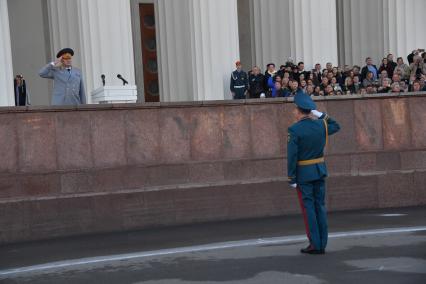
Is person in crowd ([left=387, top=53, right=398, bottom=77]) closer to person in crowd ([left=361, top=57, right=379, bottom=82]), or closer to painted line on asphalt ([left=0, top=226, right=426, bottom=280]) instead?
person in crowd ([left=361, top=57, right=379, bottom=82])

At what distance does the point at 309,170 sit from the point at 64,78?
14.8 ft

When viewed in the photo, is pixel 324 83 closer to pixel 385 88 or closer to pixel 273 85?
pixel 273 85

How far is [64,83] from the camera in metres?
11.0

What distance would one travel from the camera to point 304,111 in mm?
8234

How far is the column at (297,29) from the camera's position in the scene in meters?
17.5

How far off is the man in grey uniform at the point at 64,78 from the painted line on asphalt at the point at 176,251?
3281mm

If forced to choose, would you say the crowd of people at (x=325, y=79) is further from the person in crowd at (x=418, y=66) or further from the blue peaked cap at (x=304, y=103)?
→ the blue peaked cap at (x=304, y=103)

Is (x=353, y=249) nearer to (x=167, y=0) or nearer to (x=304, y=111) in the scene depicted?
(x=304, y=111)

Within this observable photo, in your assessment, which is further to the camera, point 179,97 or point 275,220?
point 179,97

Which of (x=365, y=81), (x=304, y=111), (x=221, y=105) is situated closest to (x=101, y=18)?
(x=221, y=105)

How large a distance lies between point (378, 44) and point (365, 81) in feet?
9.95

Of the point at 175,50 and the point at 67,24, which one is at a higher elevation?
the point at 67,24

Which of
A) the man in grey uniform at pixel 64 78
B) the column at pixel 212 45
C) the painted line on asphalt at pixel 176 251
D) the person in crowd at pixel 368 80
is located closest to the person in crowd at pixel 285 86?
the column at pixel 212 45

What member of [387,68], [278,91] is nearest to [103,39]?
[278,91]
